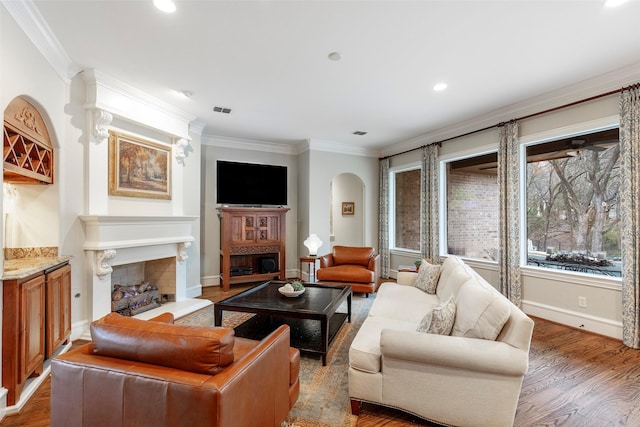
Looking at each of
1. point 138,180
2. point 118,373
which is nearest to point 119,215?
point 138,180

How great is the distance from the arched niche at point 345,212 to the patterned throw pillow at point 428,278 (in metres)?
3.39

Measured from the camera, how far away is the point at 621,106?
3.13 metres

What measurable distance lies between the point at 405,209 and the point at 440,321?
4.67 metres

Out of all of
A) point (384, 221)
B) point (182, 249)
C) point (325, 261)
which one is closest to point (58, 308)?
point (182, 249)

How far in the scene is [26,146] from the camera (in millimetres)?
2533

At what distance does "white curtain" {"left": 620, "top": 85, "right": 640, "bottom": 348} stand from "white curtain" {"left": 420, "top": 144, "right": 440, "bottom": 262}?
2.42 meters

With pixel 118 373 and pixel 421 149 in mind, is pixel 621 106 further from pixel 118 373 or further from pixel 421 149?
pixel 118 373

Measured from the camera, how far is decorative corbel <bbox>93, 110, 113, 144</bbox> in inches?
130

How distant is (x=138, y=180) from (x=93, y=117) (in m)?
0.87

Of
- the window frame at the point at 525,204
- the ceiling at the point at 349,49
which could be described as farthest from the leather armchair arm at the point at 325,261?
the window frame at the point at 525,204

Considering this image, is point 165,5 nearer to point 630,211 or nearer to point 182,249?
point 182,249

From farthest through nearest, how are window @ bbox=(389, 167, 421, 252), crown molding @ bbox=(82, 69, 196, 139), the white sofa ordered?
window @ bbox=(389, 167, 421, 252), crown molding @ bbox=(82, 69, 196, 139), the white sofa

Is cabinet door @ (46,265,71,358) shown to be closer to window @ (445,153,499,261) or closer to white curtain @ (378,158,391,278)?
white curtain @ (378,158,391,278)

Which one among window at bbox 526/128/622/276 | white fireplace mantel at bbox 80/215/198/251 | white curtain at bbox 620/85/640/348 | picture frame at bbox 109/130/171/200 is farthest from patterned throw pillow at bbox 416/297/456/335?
picture frame at bbox 109/130/171/200
